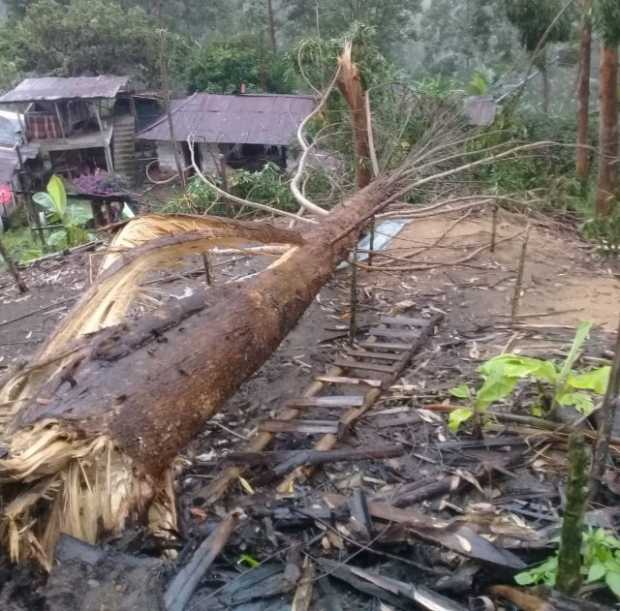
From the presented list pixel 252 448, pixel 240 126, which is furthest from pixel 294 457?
pixel 240 126

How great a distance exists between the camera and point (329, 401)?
4.14 metres

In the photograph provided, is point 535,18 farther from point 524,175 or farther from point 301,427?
point 301,427

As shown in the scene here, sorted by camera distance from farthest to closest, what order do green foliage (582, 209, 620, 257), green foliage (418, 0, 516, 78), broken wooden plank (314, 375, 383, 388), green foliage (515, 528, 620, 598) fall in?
green foliage (418, 0, 516, 78), green foliage (582, 209, 620, 257), broken wooden plank (314, 375, 383, 388), green foliage (515, 528, 620, 598)

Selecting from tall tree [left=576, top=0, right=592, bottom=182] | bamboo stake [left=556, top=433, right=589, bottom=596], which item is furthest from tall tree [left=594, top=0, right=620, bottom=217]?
bamboo stake [left=556, top=433, right=589, bottom=596]

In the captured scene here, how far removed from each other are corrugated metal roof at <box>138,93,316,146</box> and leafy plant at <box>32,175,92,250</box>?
26.0ft

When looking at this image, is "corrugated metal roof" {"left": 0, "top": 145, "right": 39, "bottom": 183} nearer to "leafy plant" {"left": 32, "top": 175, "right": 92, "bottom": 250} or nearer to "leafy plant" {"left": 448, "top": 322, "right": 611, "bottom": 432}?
"leafy plant" {"left": 32, "top": 175, "right": 92, "bottom": 250}

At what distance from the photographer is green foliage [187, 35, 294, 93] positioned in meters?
21.8

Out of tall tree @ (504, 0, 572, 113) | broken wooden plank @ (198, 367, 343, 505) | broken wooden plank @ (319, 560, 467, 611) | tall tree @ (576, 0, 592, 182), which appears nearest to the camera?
broken wooden plank @ (319, 560, 467, 611)

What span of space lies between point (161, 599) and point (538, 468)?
6.62 ft

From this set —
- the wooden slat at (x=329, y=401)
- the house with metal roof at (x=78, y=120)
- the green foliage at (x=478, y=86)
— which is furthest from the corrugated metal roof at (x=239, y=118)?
the wooden slat at (x=329, y=401)

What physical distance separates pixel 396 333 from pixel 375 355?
0.50m

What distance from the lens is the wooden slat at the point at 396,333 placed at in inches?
208

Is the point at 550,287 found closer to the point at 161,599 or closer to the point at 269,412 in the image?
the point at 269,412

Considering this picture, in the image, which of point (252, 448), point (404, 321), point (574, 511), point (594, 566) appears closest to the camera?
point (574, 511)
